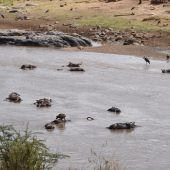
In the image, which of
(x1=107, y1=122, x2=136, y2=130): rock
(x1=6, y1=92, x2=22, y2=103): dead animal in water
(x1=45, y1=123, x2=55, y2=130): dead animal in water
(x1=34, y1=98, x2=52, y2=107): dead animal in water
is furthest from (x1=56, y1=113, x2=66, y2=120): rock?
(x1=6, y1=92, x2=22, y2=103): dead animal in water

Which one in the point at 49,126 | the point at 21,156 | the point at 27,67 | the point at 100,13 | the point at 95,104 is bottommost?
the point at 27,67

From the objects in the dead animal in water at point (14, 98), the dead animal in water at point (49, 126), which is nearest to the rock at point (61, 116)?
the dead animal in water at point (49, 126)

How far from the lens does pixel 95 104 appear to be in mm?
20359

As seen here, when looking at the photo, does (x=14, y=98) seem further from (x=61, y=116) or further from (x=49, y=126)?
(x=49, y=126)

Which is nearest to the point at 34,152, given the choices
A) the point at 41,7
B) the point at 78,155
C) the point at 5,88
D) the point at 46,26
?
the point at 78,155

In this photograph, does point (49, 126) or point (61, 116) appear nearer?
point (49, 126)

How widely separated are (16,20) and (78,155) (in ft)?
110

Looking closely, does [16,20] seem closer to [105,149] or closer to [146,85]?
[146,85]

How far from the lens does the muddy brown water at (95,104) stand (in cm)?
1479

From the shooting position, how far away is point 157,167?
45.2ft

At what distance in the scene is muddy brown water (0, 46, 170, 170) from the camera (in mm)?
14789

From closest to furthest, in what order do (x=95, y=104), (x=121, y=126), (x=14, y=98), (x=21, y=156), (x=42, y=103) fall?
(x=21, y=156) < (x=121, y=126) < (x=42, y=103) < (x=14, y=98) < (x=95, y=104)

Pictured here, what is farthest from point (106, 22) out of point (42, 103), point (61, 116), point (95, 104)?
point (61, 116)

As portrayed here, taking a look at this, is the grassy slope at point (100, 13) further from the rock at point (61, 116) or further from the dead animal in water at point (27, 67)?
the rock at point (61, 116)
